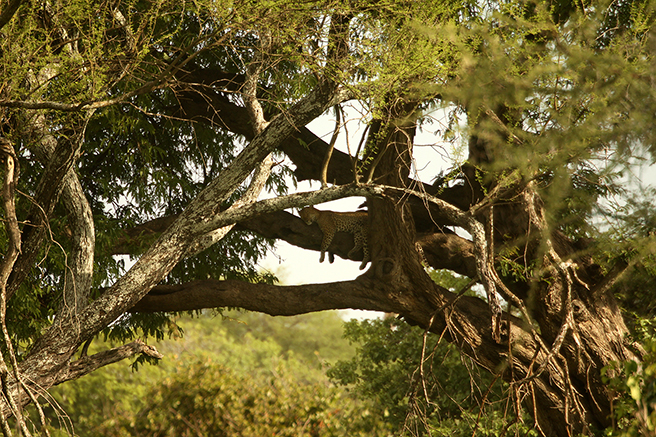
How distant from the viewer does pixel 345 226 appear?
7059mm

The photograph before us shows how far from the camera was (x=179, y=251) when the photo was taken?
5.44 metres

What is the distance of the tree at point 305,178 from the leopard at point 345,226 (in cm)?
13

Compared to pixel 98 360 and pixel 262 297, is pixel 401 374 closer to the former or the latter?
pixel 262 297

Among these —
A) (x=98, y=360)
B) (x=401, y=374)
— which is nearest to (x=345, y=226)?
(x=401, y=374)

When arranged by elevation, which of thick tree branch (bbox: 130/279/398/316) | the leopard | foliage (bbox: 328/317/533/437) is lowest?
foliage (bbox: 328/317/533/437)

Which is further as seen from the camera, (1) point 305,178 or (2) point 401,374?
(2) point 401,374

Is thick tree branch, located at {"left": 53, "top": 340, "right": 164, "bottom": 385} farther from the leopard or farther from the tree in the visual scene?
the leopard

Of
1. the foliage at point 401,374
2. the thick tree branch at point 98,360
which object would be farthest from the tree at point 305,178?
the foliage at point 401,374

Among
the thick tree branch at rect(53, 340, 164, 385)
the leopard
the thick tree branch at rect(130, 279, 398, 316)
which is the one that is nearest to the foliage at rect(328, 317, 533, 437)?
the leopard

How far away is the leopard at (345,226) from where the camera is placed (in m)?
6.85

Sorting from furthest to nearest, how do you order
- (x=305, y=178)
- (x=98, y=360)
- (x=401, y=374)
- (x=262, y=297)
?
1. (x=401, y=374)
2. (x=305, y=178)
3. (x=262, y=297)
4. (x=98, y=360)

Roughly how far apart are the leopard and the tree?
0.43 feet

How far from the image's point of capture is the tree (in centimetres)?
395

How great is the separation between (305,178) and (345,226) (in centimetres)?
89
